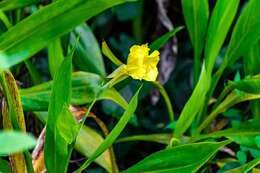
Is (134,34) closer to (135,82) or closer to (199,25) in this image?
(135,82)

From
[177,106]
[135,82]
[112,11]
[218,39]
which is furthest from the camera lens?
[112,11]

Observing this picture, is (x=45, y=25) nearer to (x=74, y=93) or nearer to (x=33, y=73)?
(x=74, y=93)

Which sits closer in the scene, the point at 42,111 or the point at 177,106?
the point at 42,111

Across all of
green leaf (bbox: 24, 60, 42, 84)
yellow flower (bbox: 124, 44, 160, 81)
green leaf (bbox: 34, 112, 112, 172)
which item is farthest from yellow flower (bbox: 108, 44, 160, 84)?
green leaf (bbox: 24, 60, 42, 84)

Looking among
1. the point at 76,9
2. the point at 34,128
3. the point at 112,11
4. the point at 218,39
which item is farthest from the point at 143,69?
the point at 112,11

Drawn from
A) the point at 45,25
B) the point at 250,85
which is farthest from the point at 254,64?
the point at 45,25

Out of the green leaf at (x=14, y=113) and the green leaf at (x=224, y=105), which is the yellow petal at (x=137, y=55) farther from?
the green leaf at (x=224, y=105)

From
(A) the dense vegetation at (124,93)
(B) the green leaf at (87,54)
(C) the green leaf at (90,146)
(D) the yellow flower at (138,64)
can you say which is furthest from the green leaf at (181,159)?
(B) the green leaf at (87,54)

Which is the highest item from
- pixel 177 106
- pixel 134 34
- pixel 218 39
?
pixel 134 34
